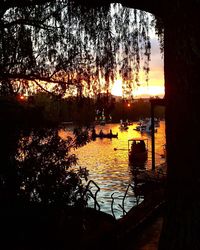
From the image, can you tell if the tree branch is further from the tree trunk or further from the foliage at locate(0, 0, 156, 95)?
the tree trunk

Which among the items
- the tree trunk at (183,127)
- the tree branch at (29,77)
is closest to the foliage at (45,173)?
the tree branch at (29,77)

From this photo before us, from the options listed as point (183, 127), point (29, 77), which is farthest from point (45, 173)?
point (183, 127)

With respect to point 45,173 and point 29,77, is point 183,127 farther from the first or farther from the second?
point 29,77

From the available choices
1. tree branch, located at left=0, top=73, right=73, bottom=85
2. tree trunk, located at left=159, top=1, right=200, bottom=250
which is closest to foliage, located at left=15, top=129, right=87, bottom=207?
tree branch, located at left=0, top=73, right=73, bottom=85

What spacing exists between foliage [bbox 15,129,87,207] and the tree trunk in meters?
2.22

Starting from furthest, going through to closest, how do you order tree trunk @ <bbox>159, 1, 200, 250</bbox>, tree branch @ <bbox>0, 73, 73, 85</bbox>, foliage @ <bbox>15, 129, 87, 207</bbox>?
tree branch @ <bbox>0, 73, 73, 85</bbox> < foliage @ <bbox>15, 129, 87, 207</bbox> < tree trunk @ <bbox>159, 1, 200, 250</bbox>

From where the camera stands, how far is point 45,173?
4.73 metres

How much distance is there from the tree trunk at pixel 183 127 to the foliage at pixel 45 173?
222 centimetres

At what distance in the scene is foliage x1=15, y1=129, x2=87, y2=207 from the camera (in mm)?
4609

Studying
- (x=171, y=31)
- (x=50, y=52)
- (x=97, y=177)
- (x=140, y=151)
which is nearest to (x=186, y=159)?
(x=171, y=31)

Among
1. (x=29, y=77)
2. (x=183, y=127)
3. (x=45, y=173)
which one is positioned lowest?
(x=45, y=173)

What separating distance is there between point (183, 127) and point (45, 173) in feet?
8.28

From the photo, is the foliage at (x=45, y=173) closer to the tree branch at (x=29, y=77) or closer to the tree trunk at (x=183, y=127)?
the tree branch at (x=29, y=77)

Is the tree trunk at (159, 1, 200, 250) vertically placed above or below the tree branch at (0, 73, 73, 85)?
below
